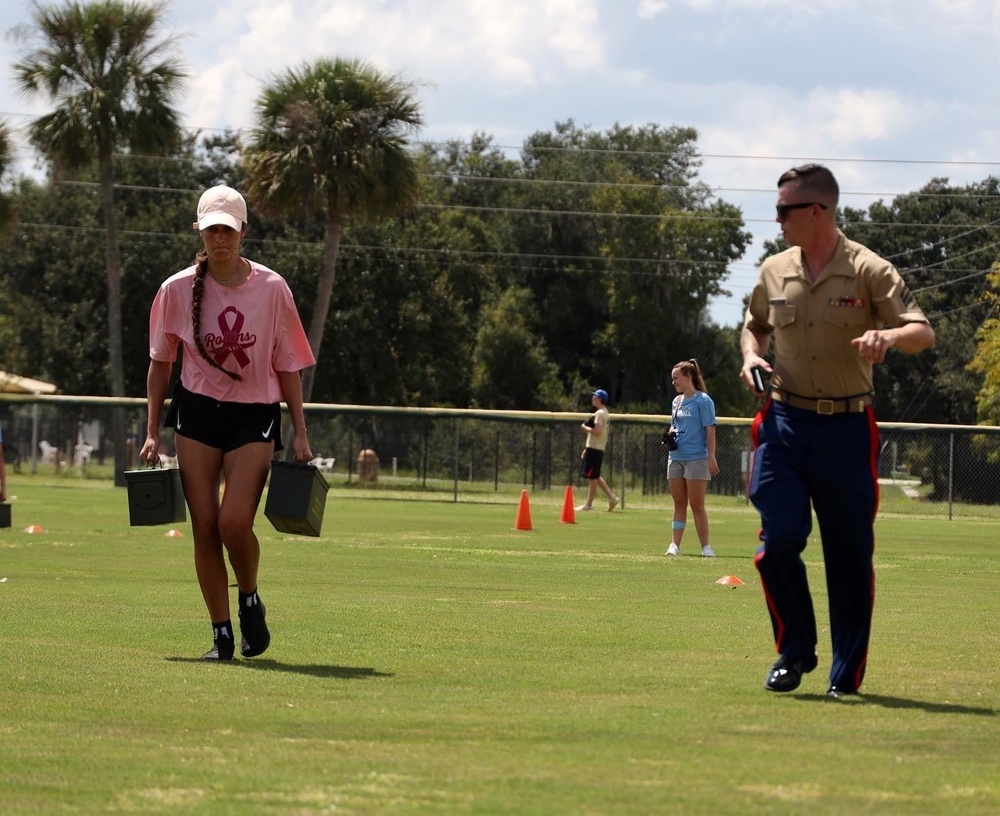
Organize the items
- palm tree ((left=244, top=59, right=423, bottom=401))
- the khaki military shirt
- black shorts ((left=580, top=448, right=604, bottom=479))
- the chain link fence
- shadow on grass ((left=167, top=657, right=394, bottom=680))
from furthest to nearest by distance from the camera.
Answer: palm tree ((left=244, top=59, right=423, bottom=401))
the chain link fence
black shorts ((left=580, top=448, right=604, bottom=479))
shadow on grass ((left=167, top=657, right=394, bottom=680))
the khaki military shirt

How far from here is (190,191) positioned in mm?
65688

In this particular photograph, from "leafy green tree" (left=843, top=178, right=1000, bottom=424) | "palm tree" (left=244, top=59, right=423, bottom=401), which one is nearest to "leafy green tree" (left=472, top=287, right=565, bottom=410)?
"leafy green tree" (left=843, top=178, right=1000, bottom=424)

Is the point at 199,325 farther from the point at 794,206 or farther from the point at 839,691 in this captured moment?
the point at 839,691

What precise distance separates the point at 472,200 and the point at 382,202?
4987 centimetres

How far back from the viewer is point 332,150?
41062mm

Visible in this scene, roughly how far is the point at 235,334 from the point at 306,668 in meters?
1.55

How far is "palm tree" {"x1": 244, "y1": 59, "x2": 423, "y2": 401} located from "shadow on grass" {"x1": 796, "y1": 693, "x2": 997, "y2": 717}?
3481cm

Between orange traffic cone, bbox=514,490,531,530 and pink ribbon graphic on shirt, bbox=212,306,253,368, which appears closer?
pink ribbon graphic on shirt, bbox=212,306,253,368

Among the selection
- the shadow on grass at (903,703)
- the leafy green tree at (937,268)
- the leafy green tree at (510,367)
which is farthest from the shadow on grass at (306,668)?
the leafy green tree at (510,367)

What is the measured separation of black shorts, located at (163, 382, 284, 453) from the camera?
800 cm

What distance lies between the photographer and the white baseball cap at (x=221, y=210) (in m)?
8.01

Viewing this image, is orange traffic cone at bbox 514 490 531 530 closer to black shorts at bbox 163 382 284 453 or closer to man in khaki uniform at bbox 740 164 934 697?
black shorts at bbox 163 382 284 453

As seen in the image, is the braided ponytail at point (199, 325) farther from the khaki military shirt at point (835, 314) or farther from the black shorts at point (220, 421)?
the khaki military shirt at point (835, 314)

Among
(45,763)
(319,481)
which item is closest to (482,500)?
(319,481)
